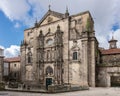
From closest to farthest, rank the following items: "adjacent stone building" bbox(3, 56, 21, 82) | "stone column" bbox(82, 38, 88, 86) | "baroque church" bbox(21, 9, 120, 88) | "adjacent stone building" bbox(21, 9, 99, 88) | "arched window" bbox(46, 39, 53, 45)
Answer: "stone column" bbox(82, 38, 88, 86)
"baroque church" bbox(21, 9, 120, 88)
"adjacent stone building" bbox(21, 9, 99, 88)
"arched window" bbox(46, 39, 53, 45)
"adjacent stone building" bbox(3, 56, 21, 82)

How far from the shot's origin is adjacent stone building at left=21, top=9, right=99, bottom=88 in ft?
125

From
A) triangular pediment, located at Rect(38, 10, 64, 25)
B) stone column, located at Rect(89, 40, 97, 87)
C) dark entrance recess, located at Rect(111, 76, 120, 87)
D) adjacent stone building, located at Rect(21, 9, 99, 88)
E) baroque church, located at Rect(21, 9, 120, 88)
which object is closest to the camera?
stone column, located at Rect(89, 40, 97, 87)

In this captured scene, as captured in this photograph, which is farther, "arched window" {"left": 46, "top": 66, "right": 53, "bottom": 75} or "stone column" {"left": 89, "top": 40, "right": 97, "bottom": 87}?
"arched window" {"left": 46, "top": 66, "right": 53, "bottom": 75}

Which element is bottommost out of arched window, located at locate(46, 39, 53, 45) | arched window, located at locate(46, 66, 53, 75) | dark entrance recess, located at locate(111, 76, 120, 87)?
dark entrance recess, located at locate(111, 76, 120, 87)

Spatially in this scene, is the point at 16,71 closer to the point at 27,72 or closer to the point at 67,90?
the point at 27,72

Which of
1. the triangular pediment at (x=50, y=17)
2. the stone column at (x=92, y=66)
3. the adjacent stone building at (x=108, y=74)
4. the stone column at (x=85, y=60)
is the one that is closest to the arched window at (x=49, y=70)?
the stone column at (x=85, y=60)

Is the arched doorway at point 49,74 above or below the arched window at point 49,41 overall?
below

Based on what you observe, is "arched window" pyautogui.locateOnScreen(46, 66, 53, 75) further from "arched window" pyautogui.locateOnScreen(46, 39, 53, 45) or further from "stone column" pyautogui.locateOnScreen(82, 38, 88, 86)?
"stone column" pyautogui.locateOnScreen(82, 38, 88, 86)

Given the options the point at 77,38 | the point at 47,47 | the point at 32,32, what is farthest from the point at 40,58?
the point at 77,38

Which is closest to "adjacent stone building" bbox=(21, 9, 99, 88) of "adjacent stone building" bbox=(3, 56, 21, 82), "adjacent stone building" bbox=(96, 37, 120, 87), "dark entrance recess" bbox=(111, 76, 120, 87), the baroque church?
the baroque church

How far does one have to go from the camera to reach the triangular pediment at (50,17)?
147 feet

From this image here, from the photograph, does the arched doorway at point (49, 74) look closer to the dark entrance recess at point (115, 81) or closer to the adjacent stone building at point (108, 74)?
the adjacent stone building at point (108, 74)

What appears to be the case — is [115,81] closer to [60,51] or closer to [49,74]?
[60,51]

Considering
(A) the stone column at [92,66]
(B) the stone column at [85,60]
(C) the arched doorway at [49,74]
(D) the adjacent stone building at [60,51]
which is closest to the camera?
(A) the stone column at [92,66]
